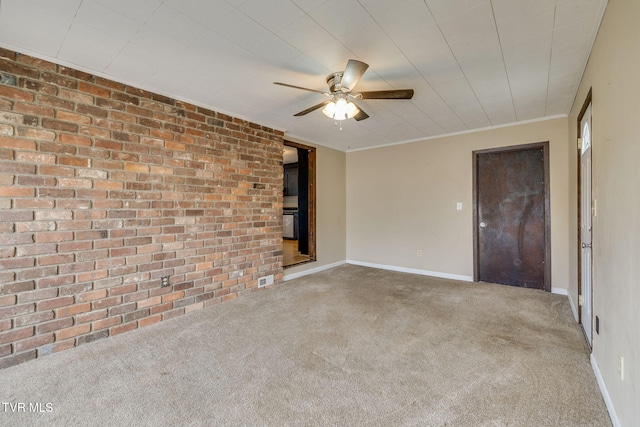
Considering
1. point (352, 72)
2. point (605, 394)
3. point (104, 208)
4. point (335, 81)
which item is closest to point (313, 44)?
point (352, 72)

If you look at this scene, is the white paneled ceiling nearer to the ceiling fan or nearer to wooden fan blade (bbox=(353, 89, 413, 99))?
the ceiling fan

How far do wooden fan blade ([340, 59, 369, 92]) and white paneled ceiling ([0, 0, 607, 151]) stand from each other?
182 millimetres

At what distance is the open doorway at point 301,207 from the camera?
5.01m

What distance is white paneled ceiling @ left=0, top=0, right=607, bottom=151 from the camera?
1.69 m

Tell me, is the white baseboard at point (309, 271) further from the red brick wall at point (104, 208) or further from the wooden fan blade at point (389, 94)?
the wooden fan blade at point (389, 94)

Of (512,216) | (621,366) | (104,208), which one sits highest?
(104,208)

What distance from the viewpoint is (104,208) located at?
8.31 ft

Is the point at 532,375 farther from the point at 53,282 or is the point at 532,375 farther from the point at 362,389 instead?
the point at 53,282

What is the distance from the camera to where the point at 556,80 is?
2625 millimetres

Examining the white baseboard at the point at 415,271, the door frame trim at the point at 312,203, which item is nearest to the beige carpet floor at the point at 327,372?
the white baseboard at the point at 415,271

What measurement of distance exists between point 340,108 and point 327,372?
6.90 feet

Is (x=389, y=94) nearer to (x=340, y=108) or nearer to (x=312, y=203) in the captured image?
(x=340, y=108)

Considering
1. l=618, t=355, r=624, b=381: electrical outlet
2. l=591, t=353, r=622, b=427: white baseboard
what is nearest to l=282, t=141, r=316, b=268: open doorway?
l=591, t=353, r=622, b=427: white baseboard

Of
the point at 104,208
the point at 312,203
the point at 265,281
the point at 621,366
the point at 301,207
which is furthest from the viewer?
the point at 301,207
